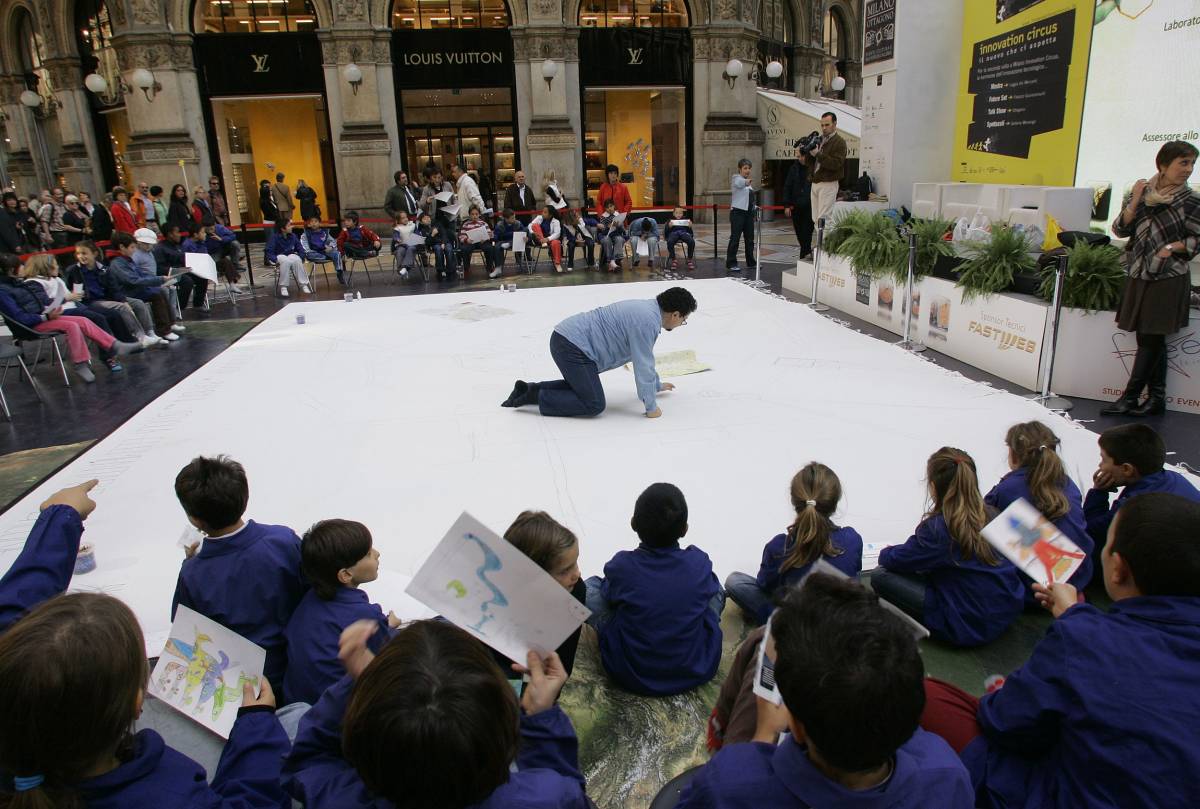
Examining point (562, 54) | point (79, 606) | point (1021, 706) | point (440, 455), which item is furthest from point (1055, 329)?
point (562, 54)

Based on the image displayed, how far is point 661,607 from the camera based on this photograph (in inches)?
114

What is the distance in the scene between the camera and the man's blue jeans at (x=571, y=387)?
6.08 m

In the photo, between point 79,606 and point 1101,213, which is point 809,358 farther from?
point 79,606

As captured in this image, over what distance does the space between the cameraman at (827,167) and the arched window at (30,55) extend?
1998 cm

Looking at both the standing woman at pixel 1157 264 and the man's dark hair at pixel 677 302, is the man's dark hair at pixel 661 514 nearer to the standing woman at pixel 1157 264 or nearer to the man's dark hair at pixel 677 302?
the man's dark hair at pixel 677 302

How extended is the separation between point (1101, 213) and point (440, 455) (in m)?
7.69

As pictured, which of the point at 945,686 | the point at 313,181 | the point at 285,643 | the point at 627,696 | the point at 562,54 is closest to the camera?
the point at 945,686

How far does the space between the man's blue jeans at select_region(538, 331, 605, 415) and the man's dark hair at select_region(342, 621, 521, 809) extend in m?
4.68

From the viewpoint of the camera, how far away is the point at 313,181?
2088 centimetres

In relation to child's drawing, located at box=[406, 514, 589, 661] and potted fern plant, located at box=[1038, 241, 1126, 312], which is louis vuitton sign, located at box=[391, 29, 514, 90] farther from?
child's drawing, located at box=[406, 514, 589, 661]

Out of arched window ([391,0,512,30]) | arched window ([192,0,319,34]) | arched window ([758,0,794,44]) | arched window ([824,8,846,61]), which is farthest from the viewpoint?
arched window ([824,8,846,61])

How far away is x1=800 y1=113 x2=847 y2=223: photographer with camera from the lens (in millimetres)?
11391

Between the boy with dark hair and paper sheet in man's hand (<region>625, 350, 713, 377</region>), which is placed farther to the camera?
paper sheet in man's hand (<region>625, 350, 713, 377</region>)

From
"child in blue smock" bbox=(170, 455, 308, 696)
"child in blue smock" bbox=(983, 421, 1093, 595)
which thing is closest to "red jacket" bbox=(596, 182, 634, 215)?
"child in blue smock" bbox=(983, 421, 1093, 595)
